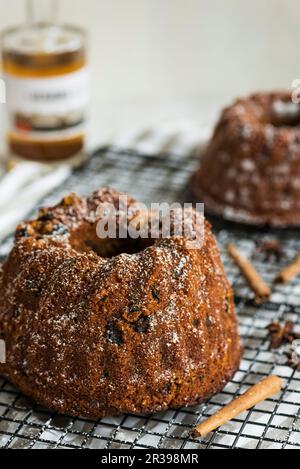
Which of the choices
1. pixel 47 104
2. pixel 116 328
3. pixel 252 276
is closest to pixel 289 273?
pixel 252 276

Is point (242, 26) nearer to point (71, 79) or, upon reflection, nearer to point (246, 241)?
point (71, 79)

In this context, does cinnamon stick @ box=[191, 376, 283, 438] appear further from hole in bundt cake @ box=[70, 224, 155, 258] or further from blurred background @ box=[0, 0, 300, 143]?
blurred background @ box=[0, 0, 300, 143]

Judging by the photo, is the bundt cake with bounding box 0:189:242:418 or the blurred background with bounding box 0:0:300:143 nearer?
the bundt cake with bounding box 0:189:242:418

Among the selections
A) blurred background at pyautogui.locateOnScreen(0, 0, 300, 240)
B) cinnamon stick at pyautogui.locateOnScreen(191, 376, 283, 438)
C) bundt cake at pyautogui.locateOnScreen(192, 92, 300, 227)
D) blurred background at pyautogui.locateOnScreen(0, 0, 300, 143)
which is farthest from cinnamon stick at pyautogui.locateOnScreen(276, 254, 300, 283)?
blurred background at pyautogui.locateOnScreen(0, 0, 300, 143)

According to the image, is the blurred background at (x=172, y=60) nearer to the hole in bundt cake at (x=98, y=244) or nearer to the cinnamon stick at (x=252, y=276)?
the cinnamon stick at (x=252, y=276)

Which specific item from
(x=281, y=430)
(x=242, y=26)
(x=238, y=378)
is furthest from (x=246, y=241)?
(x=242, y=26)

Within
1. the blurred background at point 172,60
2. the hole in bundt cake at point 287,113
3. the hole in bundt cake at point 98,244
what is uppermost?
the hole in bundt cake at point 98,244

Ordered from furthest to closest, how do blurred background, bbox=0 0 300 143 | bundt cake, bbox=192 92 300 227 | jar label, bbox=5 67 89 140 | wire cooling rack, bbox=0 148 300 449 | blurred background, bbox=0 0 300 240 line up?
blurred background, bbox=0 0 300 143 → blurred background, bbox=0 0 300 240 → jar label, bbox=5 67 89 140 → bundt cake, bbox=192 92 300 227 → wire cooling rack, bbox=0 148 300 449

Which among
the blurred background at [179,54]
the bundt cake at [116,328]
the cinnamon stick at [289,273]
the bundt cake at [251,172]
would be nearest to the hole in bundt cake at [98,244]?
the bundt cake at [116,328]
